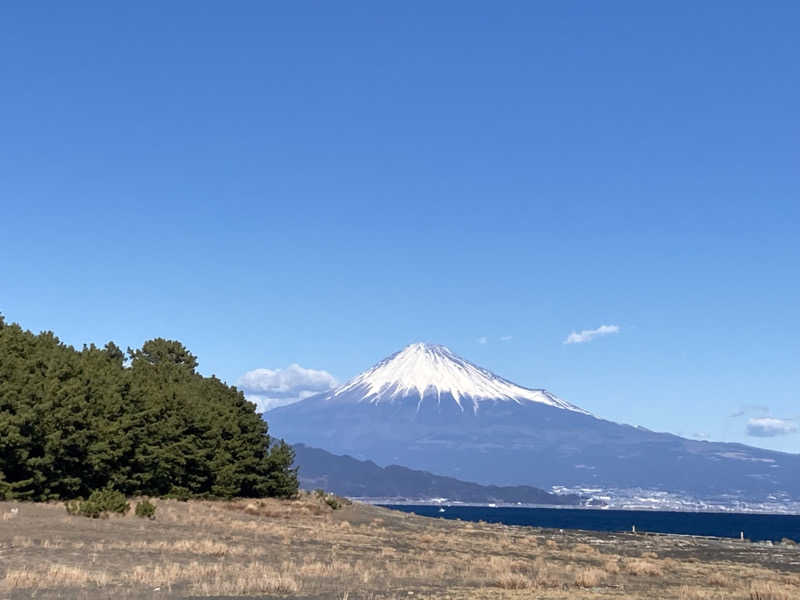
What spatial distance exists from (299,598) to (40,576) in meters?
7.93

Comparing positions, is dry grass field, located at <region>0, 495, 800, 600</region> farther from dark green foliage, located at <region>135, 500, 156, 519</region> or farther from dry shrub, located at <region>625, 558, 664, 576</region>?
dark green foliage, located at <region>135, 500, 156, 519</region>

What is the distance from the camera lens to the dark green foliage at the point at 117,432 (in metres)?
52.8

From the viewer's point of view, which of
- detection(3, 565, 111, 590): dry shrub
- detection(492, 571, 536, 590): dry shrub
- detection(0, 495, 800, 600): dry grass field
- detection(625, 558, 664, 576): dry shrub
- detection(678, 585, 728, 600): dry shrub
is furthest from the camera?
detection(625, 558, 664, 576): dry shrub

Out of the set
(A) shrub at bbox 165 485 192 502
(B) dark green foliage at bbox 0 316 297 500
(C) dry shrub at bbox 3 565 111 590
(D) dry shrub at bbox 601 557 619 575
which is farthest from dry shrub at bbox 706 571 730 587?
(A) shrub at bbox 165 485 192 502

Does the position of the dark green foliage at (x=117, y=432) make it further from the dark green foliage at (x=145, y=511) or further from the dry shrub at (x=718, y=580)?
the dry shrub at (x=718, y=580)

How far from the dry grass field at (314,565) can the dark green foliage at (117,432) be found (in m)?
3.75

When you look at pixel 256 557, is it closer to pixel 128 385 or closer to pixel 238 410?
pixel 128 385

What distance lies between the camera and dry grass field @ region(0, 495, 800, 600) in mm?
26586

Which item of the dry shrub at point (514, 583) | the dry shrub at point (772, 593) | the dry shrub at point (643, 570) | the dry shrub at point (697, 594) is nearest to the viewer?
the dry shrub at point (697, 594)

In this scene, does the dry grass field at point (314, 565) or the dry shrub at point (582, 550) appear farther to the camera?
the dry shrub at point (582, 550)

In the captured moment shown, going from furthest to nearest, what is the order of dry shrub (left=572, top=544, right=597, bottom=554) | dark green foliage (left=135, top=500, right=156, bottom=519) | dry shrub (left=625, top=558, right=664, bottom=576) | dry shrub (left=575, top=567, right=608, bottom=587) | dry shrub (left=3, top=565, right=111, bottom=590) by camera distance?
dry shrub (left=572, top=544, right=597, bottom=554) → dark green foliage (left=135, top=500, right=156, bottom=519) → dry shrub (left=625, top=558, right=664, bottom=576) → dry shrub (left=575, top=567, right=608, bottom=587) → dry shrub (left=3, top=565, right=111, bottom=590)

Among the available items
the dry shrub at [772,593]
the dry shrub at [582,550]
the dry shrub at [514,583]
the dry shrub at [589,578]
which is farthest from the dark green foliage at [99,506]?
the dry shrub at [772,593]

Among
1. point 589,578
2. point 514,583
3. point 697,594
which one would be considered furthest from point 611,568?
point 514,583

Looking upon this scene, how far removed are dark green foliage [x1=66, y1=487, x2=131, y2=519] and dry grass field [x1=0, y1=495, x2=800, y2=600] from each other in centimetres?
80
